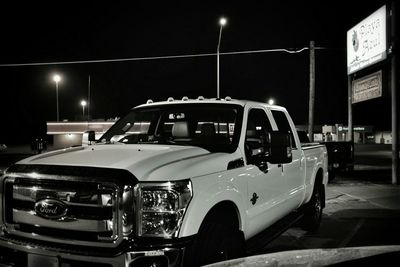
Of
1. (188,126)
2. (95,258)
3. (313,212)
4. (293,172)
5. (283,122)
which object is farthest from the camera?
(313,212)

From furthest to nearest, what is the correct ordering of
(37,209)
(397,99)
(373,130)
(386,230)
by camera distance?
(373,130), (397,99), (386,230), (37,209)

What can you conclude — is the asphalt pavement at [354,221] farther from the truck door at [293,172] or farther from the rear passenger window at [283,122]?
the rear passenger window at [283,122]

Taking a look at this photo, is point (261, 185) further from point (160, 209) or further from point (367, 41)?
point (367, 41)

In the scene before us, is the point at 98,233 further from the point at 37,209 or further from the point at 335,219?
the point at 335,219

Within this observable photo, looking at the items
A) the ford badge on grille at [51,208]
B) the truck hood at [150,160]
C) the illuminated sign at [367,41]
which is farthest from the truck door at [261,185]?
the illuminated sign at [367,41]

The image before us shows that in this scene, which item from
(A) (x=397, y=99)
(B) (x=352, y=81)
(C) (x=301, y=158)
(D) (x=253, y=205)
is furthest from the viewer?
(B) (x=352, y=81)

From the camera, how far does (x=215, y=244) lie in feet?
12.3

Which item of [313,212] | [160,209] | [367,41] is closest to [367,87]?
[367,41]

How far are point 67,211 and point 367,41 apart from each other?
50.9 feet

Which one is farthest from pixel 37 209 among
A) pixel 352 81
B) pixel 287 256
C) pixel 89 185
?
pixel 352 81

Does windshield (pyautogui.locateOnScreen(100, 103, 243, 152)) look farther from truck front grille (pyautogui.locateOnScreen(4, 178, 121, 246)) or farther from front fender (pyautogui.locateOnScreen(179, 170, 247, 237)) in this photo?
truck front grille (pyautogui.locateOnScreen(4, 178, 121, 246))

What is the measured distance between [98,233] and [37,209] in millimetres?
612

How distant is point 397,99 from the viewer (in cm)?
1374

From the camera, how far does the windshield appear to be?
472 cm
